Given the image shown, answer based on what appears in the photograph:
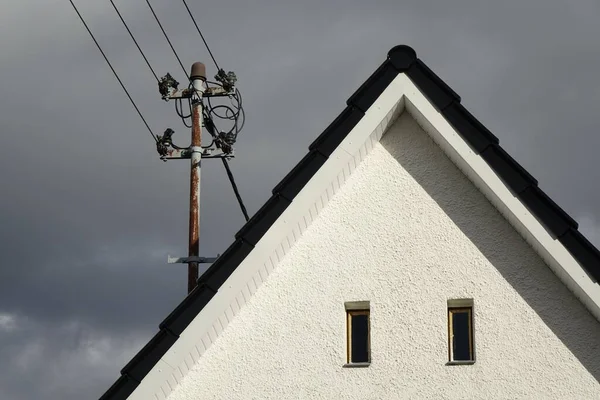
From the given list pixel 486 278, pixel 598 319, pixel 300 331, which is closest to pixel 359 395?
pixel 300 331

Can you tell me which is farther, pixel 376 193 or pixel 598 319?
pixel 376 193

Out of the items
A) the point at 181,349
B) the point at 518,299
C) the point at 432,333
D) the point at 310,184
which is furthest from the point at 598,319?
the point at 181,349

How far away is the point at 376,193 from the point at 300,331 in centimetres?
168

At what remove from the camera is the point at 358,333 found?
12078 mm

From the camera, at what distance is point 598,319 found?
11508mm

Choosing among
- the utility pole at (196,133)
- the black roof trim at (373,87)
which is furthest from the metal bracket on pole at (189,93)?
the black roof trim at (373,87)

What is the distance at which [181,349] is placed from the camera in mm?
11953

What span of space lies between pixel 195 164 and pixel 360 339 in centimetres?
921

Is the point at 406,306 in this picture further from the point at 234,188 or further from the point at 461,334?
the point at 234,188

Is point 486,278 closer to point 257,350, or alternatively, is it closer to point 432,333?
point 432,333

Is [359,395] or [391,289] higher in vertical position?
[391,289]

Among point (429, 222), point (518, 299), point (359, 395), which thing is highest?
point (429, 222)

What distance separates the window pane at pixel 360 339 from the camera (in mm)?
12000

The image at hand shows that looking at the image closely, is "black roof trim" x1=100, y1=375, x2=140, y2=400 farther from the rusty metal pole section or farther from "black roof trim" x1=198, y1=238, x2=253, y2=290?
the rusty metal pole section
